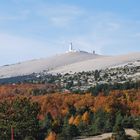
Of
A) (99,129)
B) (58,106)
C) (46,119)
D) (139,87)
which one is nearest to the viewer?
(99,129)

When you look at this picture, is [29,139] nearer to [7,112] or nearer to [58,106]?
[7,112]

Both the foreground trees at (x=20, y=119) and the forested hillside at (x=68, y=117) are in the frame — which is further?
the forested hillside at (x=68, y=117)

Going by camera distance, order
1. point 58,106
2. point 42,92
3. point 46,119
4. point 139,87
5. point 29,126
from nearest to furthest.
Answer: point 29,126 → point 46,119 → point 58,106 → point 139,87 → point 42,92

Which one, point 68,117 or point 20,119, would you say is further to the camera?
point 68,117

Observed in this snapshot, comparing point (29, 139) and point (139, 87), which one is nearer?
point (29, 139)

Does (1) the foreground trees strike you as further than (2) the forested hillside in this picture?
No

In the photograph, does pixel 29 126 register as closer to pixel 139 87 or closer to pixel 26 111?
pixel 26 111

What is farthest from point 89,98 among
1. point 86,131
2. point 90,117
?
point 86,131

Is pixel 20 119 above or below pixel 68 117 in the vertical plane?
above
